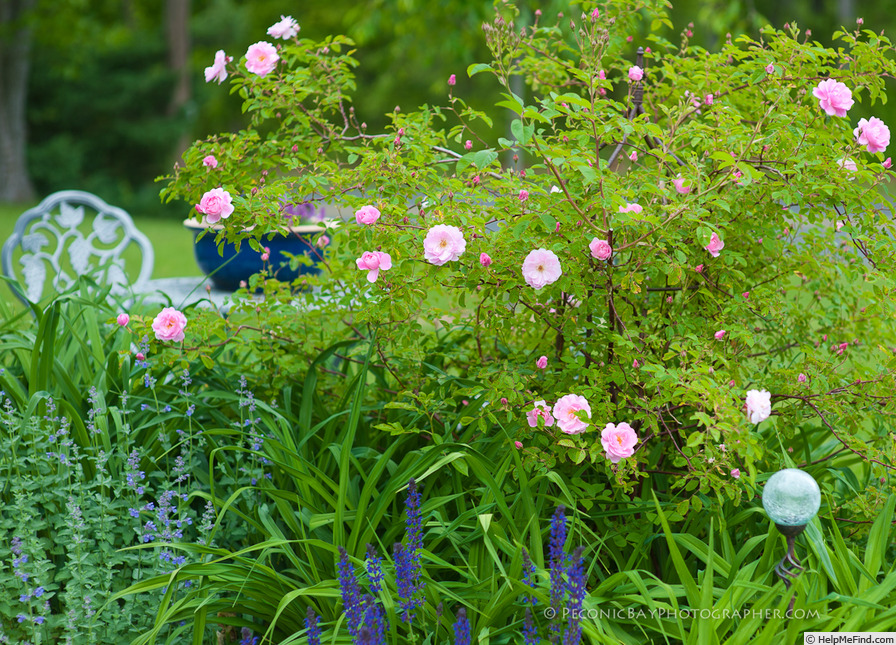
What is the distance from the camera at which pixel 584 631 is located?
1655 millimetres

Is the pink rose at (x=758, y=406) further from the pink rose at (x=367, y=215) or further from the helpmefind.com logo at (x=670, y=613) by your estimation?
the pink rose at (x=367, y=215)

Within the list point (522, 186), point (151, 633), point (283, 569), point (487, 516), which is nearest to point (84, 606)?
point (151, 633)

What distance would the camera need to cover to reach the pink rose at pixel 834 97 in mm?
1851

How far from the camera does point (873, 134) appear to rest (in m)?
1.87

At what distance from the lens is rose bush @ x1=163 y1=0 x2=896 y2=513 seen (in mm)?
1759

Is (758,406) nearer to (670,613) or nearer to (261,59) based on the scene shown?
(670,613)

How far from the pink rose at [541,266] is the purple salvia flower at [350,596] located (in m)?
0.70

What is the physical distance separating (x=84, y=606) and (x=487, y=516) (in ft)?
3.25

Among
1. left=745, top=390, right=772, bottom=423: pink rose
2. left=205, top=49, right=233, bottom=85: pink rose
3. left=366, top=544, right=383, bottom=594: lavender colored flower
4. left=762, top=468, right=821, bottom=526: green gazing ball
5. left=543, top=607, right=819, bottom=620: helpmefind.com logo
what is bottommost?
left=543, top=607, right=819, bottom=620: helpmefind.com logo

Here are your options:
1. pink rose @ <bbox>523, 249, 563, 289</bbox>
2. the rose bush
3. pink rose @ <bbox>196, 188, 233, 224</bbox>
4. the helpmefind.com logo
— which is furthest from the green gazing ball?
pink rose @ <bbox>196, 188, 233, 224</bbox>

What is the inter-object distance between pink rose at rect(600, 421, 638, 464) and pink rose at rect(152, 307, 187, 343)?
1.15 meters

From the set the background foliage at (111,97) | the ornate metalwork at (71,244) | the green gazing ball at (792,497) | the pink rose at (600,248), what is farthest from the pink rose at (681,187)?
the background foliage at (111,97)

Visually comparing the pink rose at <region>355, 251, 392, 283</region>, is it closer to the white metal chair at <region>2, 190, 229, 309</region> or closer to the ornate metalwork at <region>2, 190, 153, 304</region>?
the white metal chair at <region>2, 190, 229, 309</region>

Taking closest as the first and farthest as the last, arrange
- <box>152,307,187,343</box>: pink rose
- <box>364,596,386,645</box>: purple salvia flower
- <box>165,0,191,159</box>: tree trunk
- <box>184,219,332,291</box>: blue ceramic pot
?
<box>364,596,386,645</box>: purple salvia flower < <box>152,307,187,343</box>: pink rose < <box>184,219,332,291</box>: blue ceramic pot < <box>165,0,191,159</box>: tree trunk
